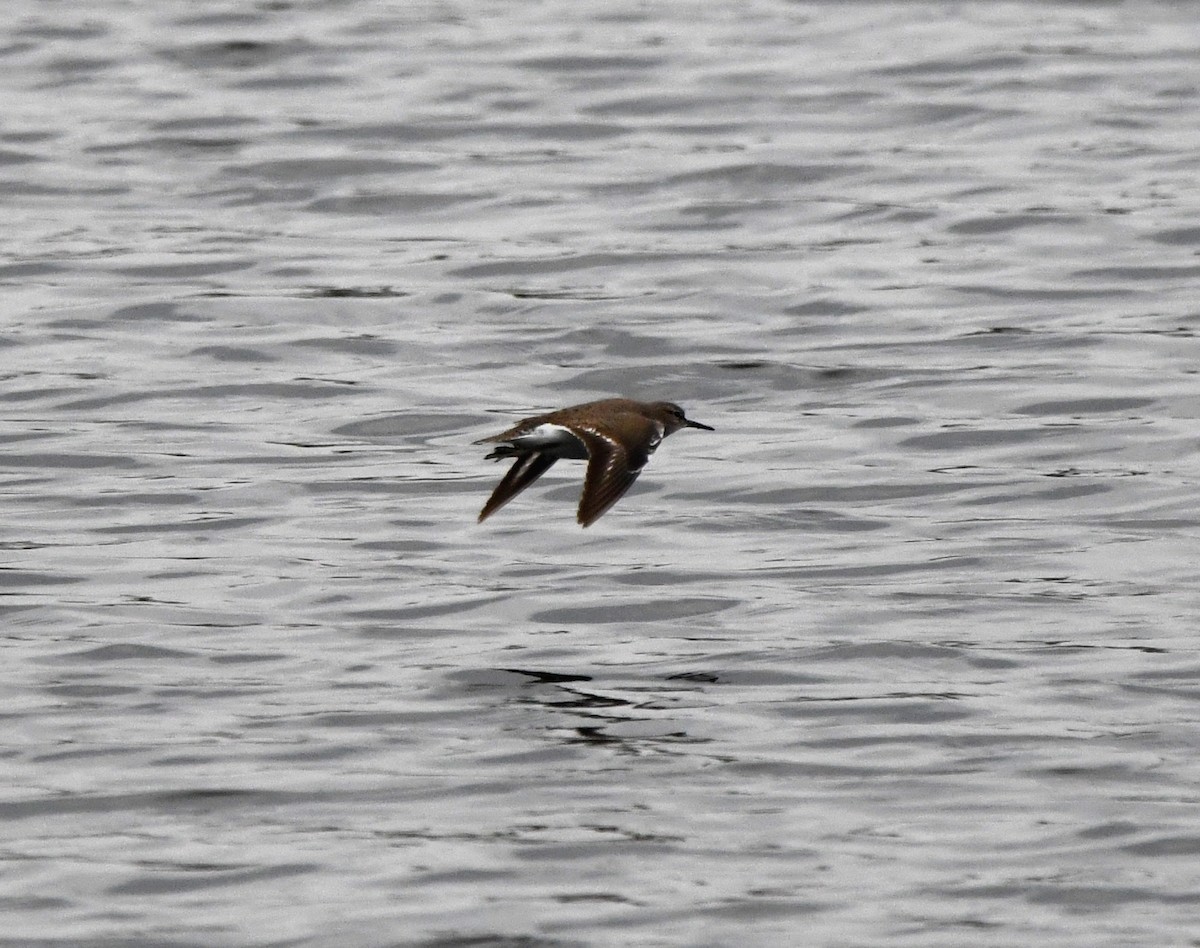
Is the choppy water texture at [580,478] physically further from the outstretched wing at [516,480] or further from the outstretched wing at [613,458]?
the outstretched wing at [613,458]

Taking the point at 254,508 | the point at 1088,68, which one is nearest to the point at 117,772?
the point at 254,508

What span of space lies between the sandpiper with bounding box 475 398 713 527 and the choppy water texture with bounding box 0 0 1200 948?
607 millimetres

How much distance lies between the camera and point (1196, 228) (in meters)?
16.1

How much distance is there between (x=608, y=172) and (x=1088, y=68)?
13.9ft

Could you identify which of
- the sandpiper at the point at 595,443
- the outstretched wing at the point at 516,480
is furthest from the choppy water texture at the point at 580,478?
the sandpiper at the point at 595,443

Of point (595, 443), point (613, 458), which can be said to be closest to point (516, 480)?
point (595, 443)

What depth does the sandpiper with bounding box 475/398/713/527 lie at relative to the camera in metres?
8.92

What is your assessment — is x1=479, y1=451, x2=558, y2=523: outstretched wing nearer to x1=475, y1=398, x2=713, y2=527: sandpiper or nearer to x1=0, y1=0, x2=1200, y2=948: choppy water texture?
x1=475, y1=398, x2=713, y2=527: sandpiper

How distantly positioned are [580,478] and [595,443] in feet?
9.34

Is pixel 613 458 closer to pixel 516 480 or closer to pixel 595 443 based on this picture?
pixel 595 443

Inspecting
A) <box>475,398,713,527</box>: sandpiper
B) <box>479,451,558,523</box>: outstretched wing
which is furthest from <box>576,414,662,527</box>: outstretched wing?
<box>479,451,558,523</box>: outstretched wing

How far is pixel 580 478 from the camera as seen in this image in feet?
39.8

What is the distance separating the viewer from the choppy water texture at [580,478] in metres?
7.35

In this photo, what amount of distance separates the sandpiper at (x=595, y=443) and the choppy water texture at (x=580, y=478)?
607 millimetres
